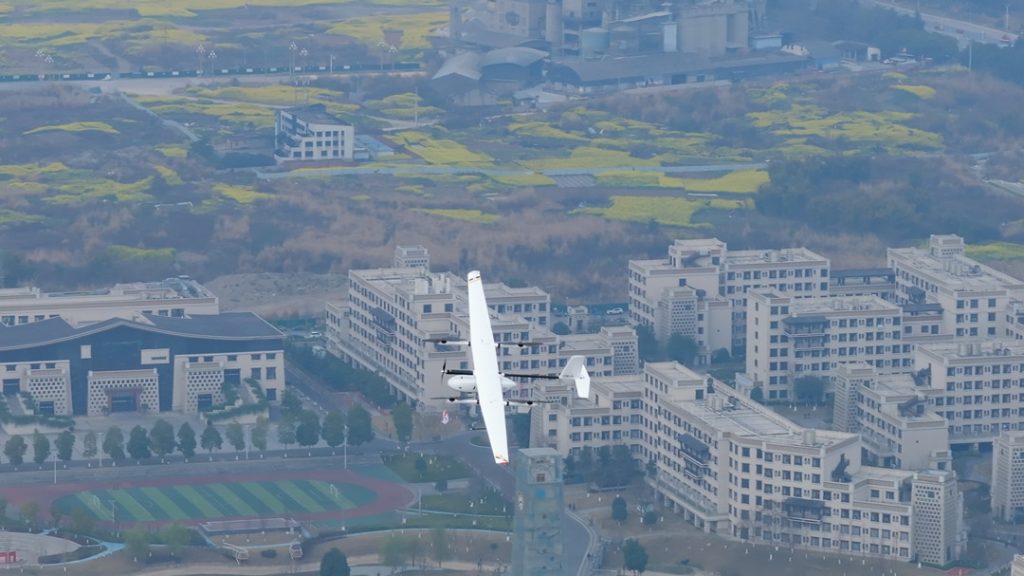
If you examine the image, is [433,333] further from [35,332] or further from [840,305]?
[840,305]

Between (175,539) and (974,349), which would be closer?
(175,539)

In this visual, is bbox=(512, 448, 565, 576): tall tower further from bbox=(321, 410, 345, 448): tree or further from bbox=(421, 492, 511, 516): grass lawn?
bbox=(321, 410, 345, 448): tree

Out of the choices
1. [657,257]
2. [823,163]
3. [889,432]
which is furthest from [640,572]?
[823,163]

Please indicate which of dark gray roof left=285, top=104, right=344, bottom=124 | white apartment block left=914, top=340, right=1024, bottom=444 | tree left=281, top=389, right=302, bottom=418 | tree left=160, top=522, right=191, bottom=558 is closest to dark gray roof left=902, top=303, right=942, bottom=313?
white apartment block left=914, top=340, right=1024, bottom=444

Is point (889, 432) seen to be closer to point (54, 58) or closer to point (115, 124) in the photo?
point (115, 124)

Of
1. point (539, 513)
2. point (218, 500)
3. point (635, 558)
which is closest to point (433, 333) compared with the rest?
point (218, 500)

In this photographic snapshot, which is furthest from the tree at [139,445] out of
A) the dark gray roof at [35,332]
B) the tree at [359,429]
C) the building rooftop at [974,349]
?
the building rooftop at [974,349]
